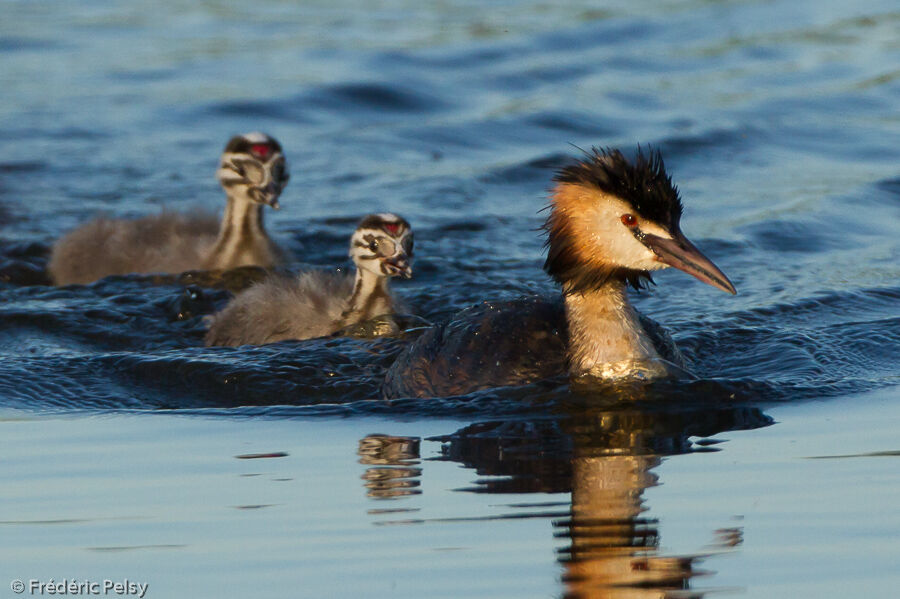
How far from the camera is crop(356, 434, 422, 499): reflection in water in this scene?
6246 millimetres

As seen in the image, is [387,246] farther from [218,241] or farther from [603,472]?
[603,472]

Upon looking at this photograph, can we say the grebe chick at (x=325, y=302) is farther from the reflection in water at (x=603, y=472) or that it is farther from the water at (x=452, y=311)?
the reflection in water at (x=603, y=472)

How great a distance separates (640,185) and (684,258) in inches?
15.7

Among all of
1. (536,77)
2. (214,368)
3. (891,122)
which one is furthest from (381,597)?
(536,77)

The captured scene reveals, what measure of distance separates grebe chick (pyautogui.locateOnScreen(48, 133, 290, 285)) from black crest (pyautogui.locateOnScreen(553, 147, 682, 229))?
3.81 metres

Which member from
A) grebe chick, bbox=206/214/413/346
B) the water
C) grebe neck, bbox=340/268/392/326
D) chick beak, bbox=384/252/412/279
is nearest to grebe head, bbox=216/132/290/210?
the water

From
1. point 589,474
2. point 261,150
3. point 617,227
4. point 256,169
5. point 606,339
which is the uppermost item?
point 261,150

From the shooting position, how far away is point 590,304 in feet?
25.3

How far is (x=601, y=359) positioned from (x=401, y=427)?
979 millimetres

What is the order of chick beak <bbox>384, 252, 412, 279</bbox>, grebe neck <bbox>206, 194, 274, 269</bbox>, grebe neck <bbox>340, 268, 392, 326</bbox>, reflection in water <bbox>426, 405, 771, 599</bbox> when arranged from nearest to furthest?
1. reflection in water <bbox>426, 405, 771, 599</bbox>
2. chick beak <bbox>384, 252, 412, 279</bbox>
3. grebe neck <bbox>340, 268, 392, 326</bbox>
4. grebe neck <bbox>206, 194, 274, 269</bbox>

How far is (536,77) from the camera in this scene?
55.8ft

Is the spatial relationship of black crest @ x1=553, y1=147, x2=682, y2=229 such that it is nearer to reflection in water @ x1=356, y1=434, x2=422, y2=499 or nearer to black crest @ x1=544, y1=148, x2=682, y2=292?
black crest @ x1=544, y1=148, x2=682, y2=292

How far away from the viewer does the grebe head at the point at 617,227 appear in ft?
24.4

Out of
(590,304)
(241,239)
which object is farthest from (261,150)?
(590,304)
